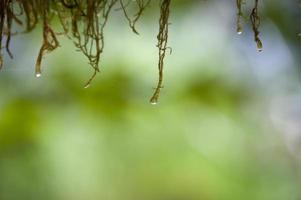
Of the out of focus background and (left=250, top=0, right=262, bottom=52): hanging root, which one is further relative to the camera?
the out of focus background

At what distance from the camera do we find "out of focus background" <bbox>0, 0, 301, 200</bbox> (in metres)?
2.22

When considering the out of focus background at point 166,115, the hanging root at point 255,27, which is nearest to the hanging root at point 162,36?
the hanging root at point 255,27

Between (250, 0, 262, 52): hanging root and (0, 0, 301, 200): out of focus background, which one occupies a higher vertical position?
(250, 0, 262, 52): hanging root

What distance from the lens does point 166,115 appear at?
7.66 ft

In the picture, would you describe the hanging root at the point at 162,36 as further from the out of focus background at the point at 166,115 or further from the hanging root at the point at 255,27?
the out of focus background at the point at 166,115

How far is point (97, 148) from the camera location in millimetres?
2336

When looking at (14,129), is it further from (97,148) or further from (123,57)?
(123,57)

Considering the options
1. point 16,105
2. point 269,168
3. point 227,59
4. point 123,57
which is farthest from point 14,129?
point 269,168

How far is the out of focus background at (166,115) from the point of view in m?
2.22

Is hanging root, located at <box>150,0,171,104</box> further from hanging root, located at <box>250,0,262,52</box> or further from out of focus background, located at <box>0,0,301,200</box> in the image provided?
out of focus background, located at <box>0,0,301,200</box>

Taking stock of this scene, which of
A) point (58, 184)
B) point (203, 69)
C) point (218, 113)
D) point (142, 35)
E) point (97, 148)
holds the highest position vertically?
point (142, 35)

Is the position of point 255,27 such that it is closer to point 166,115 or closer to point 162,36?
point 162,36

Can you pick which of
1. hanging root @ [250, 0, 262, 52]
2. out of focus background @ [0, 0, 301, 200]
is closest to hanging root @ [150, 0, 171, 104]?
hanging root @ [250, 0, 262, 52]

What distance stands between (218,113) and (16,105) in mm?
875
